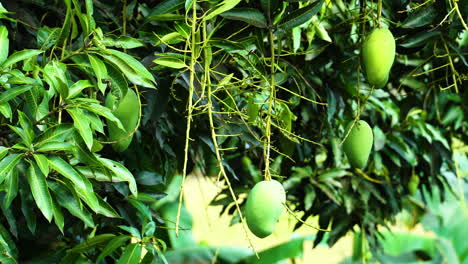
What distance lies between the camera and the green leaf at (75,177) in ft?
3.34

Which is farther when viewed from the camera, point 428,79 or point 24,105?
point 428,79

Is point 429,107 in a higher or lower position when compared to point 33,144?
lower

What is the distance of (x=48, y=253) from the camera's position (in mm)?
1400

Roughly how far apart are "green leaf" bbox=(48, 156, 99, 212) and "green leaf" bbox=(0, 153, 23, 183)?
0.05 m

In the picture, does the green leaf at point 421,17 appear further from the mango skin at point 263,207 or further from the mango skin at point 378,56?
the mango skin at point 263,207

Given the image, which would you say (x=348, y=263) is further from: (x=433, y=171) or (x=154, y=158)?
(x=154, y=158)

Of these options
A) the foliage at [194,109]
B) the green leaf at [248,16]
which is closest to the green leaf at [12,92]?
the foliage at [194,109]

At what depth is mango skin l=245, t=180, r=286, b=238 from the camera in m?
0.83

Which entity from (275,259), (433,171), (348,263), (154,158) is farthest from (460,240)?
(154,158)

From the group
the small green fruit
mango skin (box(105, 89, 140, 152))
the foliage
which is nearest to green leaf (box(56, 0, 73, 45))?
the foliage

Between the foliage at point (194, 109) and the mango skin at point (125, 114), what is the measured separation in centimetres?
2

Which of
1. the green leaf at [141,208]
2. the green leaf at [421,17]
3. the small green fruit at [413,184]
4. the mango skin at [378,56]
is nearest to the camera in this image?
the mango skin at [378,56]

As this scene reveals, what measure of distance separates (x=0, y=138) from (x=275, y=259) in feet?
6.29

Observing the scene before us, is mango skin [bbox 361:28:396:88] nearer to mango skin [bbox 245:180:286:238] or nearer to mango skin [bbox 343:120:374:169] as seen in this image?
mango skin [bbox 343:120:374:169]
